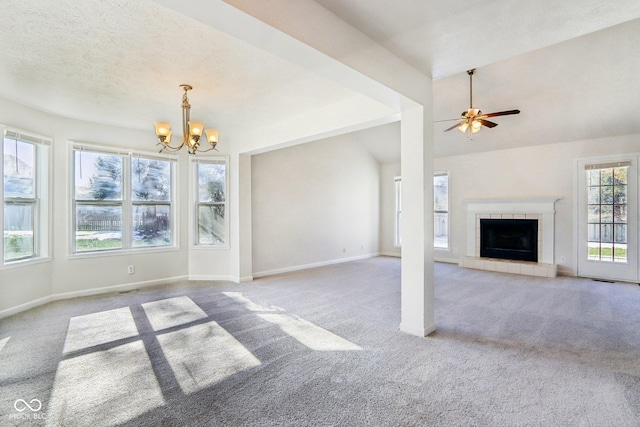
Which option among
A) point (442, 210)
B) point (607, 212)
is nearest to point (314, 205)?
point (442, 210)

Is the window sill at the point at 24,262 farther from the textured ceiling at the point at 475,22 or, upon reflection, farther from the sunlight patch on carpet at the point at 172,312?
the textured ceiling at the point at 475,22

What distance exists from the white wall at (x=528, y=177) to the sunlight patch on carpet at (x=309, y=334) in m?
5.25

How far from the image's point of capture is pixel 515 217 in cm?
658

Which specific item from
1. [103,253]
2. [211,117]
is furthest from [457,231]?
[103,253]

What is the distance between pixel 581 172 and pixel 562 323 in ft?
12.7

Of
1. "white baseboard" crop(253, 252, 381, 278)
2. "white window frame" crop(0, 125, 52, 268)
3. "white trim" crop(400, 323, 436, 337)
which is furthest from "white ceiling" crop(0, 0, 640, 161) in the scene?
"white baseboard" crop(253, 252, 381, 278)

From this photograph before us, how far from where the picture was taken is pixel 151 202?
5.33m

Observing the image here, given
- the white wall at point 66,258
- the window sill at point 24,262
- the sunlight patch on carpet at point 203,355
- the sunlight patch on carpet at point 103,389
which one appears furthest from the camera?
the white wall at point 66,258

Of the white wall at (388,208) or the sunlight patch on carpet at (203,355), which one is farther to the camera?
the white wall at (388,208)

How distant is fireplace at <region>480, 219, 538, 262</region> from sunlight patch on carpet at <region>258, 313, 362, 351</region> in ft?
17.2

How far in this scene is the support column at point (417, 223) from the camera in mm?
3111

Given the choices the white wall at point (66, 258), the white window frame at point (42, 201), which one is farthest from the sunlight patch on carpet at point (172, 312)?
the white window frame at point (42, 201)

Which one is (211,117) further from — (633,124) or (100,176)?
(633,124)

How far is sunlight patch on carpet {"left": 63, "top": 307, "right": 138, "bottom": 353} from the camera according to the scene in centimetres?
301
